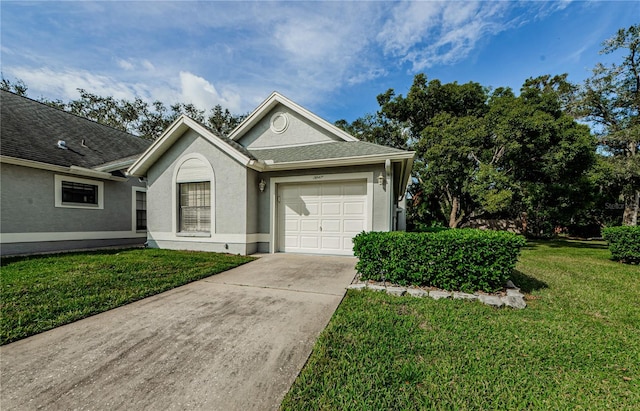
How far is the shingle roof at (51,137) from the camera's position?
8.20 meters

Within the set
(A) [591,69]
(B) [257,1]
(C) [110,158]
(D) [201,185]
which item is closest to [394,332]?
(D) [201,185]

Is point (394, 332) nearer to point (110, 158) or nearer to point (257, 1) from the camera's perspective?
point (257, 1)

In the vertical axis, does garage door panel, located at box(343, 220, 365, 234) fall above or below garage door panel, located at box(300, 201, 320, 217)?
below

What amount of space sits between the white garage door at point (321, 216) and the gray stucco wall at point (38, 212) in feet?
24.6

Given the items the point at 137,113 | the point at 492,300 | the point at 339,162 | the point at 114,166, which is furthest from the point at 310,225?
the point at 137,113

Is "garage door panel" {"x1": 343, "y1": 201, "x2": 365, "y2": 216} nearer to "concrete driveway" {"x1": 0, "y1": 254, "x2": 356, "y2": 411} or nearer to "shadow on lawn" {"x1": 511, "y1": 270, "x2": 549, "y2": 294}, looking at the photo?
"concrete driveway" {"x1": 0, "y1": 254, "x2": 356, "y2": 411}

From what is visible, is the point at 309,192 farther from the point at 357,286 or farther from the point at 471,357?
the point at 471,357

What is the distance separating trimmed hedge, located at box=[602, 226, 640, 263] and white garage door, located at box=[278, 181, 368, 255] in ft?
29.3

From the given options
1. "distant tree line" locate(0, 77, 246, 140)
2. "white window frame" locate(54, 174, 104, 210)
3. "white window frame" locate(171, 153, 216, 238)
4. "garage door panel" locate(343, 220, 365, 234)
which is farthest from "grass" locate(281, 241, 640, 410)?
"distant tree line" locate(0, 77, 246, 140)

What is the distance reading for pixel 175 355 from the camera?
104 inches

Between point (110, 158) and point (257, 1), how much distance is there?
933cm

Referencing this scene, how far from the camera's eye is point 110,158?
35.9ft

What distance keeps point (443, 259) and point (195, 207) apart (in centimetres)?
790

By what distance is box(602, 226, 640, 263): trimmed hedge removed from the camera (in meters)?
7.97
